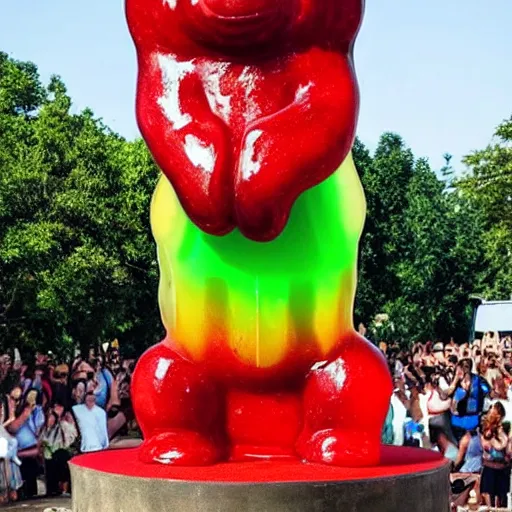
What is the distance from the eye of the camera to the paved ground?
1062 cm

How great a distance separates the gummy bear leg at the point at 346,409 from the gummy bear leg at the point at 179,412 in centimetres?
38

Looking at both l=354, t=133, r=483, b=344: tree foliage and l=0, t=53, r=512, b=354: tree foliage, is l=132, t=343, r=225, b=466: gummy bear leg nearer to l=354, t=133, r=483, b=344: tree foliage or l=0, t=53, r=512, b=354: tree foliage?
l=0, t=53, r=512, b=354: tree foliage

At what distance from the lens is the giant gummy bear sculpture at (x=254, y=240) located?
409 centimetres

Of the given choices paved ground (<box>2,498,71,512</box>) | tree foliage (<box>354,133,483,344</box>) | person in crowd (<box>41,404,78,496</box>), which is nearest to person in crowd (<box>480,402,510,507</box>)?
paved ground (<box>2,498,71,512</box>)

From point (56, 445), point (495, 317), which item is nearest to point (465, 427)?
point (56, 445)

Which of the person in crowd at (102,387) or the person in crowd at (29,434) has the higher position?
the person in crowd at (102,387)

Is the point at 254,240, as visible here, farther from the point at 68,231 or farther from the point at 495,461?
the point at 68,231

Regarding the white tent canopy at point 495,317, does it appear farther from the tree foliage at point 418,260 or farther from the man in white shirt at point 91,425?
the man in white shirt at point 91,425

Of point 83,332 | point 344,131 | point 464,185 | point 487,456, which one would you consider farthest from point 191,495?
point 464,185

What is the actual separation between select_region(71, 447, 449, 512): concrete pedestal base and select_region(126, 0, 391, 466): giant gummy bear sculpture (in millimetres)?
174

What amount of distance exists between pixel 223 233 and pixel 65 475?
7998 millimetres

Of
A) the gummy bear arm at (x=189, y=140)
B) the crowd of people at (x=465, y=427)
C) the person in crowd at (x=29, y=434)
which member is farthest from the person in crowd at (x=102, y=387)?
the gummy bear arm at (x=189, y=140)

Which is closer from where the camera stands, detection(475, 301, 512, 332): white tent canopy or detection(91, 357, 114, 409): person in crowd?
detection(91, 357, 114, 409): person in crowd

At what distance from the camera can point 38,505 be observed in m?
10.8
